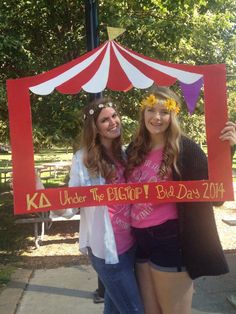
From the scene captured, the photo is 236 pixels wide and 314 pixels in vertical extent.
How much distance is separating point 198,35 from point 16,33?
2488 mm

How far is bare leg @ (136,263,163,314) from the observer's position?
2.42 m

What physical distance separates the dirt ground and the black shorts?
329cm

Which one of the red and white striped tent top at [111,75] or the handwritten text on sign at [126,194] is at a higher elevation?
the red and white striped tent top at [111,75]

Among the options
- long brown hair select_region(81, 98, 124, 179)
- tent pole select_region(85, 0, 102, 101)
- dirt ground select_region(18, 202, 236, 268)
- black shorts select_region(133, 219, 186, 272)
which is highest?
tent pole select_region(85, 0, 102, 101)

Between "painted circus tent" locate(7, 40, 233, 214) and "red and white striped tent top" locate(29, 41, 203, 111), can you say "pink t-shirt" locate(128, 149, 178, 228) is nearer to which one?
"painted circus tent" locate(7, 40, 233, 214)

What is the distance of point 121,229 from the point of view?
7.80ft

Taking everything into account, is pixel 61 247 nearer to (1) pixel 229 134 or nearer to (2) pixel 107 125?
(2) pixel 107 125

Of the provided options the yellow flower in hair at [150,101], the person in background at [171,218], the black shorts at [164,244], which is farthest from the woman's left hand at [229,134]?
the black shorts at [164,244]

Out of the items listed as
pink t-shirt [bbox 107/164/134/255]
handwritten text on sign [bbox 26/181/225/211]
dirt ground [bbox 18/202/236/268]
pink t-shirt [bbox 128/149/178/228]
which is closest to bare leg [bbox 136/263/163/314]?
pink t-shirt [bbox 107/164/134/255]

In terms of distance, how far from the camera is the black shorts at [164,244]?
2.30 meters

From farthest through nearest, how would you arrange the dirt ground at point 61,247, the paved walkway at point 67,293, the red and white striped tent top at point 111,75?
1. the dirt ground at point 61,247
2. the paved walkway at point 67,293
3. the red and white striped tent top at point 111,75

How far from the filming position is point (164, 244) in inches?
91.0

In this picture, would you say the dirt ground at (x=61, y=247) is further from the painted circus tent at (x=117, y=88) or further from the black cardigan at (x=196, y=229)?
the black cardigan at (x=196, y=229)

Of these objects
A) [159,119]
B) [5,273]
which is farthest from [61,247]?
[159,119]
